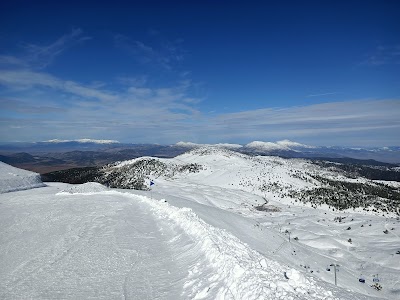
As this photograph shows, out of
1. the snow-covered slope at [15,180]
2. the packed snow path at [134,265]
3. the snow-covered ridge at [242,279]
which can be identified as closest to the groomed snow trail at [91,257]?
the packed snow path at [134,265]

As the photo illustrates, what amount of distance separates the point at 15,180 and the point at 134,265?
44.1 metres

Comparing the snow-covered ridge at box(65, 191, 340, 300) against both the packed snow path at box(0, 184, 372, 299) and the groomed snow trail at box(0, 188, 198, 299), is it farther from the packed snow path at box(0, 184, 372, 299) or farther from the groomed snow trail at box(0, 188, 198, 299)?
the groomed snow trail at box(0, 188, 198, 299)

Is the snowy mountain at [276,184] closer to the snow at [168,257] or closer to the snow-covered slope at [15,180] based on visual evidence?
the snow at [168,257]

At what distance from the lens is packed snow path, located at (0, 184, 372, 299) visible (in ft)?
27.8

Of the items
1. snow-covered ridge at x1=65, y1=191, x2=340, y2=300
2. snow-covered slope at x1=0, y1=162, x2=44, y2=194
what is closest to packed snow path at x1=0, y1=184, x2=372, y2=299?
snow-covered ridge at x1=65, y1=191, x2=340, y2=300

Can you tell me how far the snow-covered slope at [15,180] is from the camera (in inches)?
1661

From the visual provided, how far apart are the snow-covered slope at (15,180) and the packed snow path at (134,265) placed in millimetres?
27210

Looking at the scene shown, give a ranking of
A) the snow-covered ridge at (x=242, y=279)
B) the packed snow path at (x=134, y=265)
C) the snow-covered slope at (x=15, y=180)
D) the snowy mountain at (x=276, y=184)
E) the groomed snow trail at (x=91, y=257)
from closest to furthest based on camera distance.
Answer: the snow-covered ridge at (x=242, y=279) → the packed snow path at (x=134, y=265) → the groomed snow trail at (x=91, y=257) → the snow-covered slope at (x=15, y=180) → the snowy mountain at (x=276, y=184)

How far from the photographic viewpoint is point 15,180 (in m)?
45.9

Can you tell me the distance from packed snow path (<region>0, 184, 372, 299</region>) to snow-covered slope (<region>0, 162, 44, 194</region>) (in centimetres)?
2721

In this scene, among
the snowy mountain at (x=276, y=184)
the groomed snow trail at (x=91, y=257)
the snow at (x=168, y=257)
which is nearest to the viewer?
the snow at (x=168, y=257)

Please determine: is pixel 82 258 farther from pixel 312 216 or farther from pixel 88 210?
pixel 312 216

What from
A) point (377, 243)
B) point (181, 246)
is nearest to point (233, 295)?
point (181, 246)

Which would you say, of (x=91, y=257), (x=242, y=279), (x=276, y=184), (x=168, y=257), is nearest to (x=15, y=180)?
(x=91, y=257)
